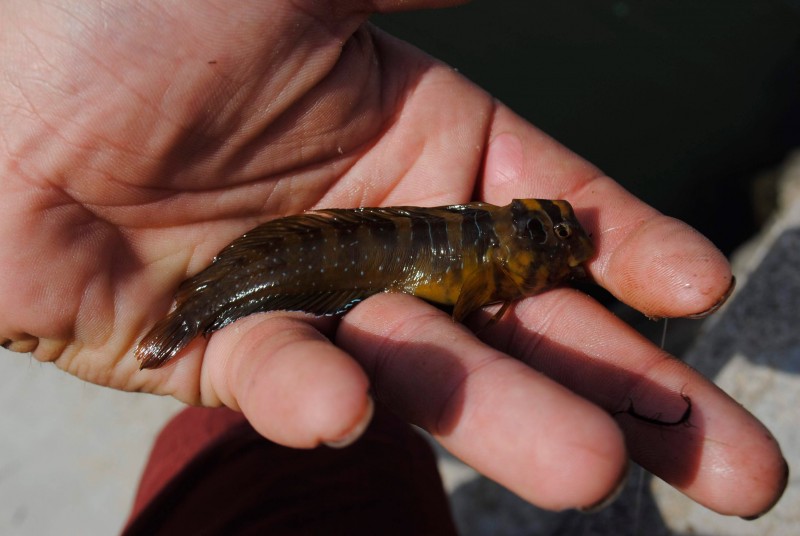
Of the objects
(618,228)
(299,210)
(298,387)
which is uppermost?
(618,228)

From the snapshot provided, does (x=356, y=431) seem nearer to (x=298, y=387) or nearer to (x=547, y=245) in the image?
(x=298, y=387)

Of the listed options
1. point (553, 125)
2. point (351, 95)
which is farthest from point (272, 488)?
point (553, 125)

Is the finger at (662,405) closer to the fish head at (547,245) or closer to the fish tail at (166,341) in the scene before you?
the fish head at (547,245)

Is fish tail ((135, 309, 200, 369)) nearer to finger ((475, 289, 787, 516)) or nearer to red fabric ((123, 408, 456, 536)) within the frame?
red fabric ((123, 408, 456, 536))

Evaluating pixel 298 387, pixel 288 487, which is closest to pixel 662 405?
pixel 298 387

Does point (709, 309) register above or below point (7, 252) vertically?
above

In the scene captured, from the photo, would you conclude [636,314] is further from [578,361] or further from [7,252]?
[7,252]
